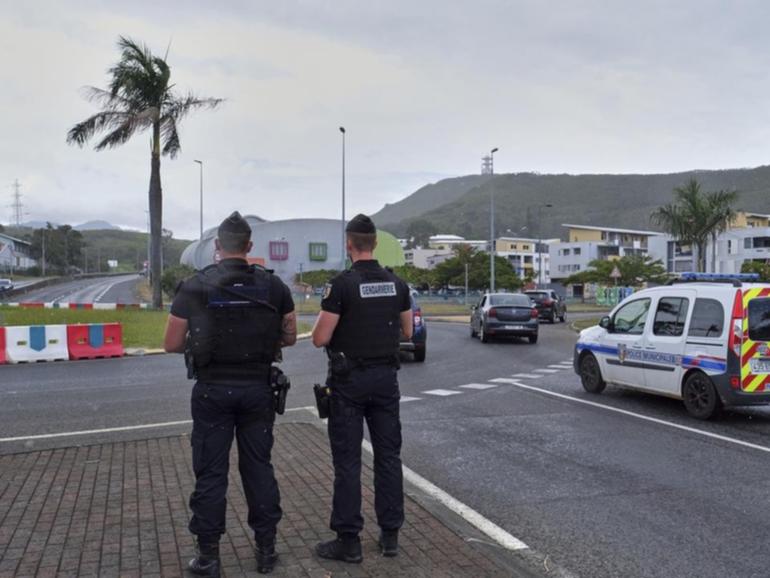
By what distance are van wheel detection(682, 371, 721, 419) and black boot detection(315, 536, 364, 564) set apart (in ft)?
20.5

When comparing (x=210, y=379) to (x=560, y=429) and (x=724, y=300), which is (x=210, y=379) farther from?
(x=724, y=300)

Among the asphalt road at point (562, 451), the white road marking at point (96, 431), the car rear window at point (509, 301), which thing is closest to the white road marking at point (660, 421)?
the asphalt road at point (562, 451)

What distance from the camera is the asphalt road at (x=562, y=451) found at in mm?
4738

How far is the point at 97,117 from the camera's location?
27969 mm

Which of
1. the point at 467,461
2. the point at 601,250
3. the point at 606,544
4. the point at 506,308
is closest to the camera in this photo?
the point at 606,544

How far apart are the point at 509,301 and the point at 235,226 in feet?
60.6

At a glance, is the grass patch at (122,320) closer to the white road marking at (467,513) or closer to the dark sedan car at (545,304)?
the dark sedan car at (545,304)

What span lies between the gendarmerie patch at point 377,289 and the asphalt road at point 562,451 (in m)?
1.93

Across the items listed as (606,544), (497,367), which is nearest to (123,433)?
(606,544)

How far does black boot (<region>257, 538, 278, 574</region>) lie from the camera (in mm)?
3984

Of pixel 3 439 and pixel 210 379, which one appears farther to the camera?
pixel 3 439

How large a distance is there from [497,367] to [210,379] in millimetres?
11666

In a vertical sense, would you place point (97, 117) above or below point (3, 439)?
above

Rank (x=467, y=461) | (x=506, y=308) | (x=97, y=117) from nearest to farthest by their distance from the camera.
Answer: (x=467, y=461)
(x=506, y=308)
(x=97, y=117)
